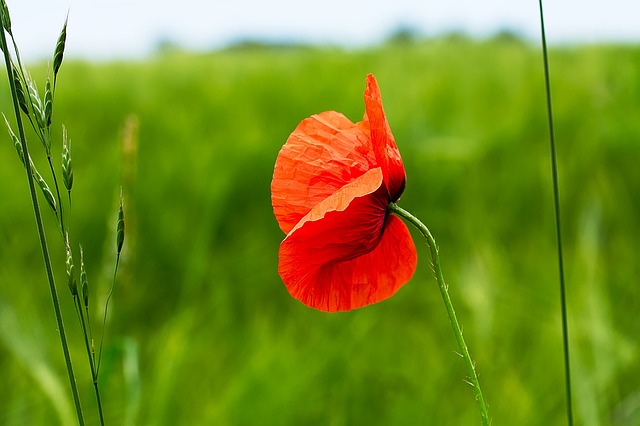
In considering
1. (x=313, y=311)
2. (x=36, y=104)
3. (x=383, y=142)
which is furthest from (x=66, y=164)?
(x=313, y=311)

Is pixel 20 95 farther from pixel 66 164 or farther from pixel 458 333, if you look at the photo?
pixel 458 333

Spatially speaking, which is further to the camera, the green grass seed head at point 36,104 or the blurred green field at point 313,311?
the blurred green field at point 313,311

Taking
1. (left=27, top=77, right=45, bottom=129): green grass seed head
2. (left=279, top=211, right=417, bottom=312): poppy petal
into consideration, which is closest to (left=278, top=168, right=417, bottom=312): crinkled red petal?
Answer: (left=279, top=211, right=417, bottom=312): poppy petal

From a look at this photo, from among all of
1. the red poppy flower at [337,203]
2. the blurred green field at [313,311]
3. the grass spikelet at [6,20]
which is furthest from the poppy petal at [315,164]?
the blurred green field at [313,311]

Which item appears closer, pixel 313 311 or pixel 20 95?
pixel 20 95

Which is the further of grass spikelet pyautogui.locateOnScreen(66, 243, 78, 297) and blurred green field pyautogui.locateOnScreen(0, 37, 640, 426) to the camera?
blurred green field pyautogui.locateOnScreen(0, 37, 640, 426)

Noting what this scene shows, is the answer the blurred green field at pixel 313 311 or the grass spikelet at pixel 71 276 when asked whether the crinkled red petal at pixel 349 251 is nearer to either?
the grass spikelet at pixel 71 276

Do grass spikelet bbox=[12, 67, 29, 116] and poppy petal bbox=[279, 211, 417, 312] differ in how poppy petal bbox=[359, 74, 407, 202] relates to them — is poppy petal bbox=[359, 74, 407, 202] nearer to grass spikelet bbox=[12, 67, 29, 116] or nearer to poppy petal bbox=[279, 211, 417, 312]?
poppy petal bbox=[279, 211, 417, 312]
